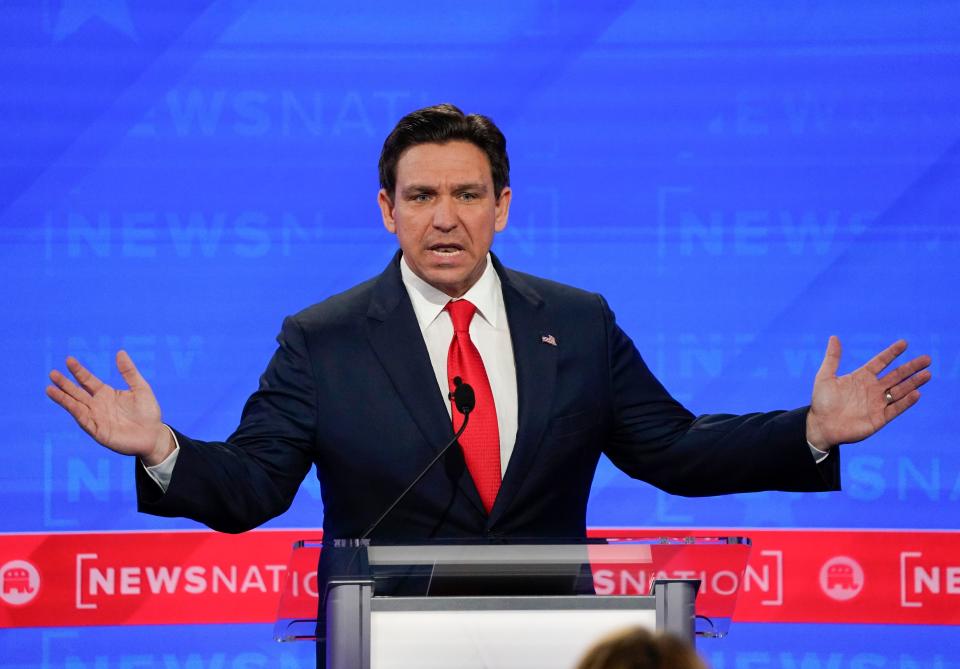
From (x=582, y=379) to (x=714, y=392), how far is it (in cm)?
130

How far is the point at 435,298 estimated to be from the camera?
2.74 metres

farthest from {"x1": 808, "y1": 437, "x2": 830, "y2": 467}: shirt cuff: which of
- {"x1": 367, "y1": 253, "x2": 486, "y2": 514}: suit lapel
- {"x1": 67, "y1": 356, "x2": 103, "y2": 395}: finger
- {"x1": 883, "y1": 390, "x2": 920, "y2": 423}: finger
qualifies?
{"x1": 67, "y1": 356, "x2": 103, "y2": 395}: finger

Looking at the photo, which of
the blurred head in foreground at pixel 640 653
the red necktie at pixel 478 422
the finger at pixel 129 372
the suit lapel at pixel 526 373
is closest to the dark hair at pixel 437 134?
the suit lapel at pixel 526 373

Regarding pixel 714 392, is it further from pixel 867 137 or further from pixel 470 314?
pixel 470 314

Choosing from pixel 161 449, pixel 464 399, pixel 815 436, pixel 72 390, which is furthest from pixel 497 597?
pixel 815 436

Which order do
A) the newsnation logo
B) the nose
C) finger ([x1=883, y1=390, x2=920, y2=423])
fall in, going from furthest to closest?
the newsnation logo, the nose, finger ([x1=883, y1=390, x2=920, y2=423])

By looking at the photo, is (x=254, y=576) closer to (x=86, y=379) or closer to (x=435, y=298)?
(x=435, y=298)

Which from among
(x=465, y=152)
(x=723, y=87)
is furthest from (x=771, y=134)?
(x=465, y=152)

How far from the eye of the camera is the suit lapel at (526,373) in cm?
252

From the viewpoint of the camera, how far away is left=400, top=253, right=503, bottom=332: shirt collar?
2.73m

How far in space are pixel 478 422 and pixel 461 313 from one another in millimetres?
249

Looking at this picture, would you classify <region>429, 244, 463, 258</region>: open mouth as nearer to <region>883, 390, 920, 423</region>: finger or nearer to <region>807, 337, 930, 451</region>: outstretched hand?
<region>807, 337, 930, 451</region>: outstretched hand

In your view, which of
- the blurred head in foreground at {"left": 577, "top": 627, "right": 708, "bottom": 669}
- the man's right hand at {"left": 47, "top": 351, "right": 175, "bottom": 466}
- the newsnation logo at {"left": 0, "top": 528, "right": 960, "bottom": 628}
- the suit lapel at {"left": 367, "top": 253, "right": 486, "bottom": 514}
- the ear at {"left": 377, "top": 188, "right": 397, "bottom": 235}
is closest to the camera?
the blurred head in foreground at {"left": 577, "top": 627, "right": 708, "bottom": 669}

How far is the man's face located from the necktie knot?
35mm
